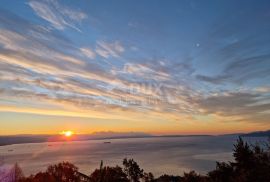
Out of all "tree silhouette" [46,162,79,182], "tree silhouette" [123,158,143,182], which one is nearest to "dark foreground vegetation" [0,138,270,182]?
"tree silhouette" [46,162,79,182]

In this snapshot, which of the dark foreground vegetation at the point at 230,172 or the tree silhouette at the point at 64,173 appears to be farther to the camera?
the tree silhouette at the point at 64,173

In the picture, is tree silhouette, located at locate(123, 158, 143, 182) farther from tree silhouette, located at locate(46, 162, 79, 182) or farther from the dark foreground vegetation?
tree silhouette, located at locate(46, 162, 79, 182)

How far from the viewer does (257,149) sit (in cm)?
2595

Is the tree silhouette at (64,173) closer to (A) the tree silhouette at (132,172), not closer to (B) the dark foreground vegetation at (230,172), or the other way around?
(B) the dark foreground vegetation at (230,172)

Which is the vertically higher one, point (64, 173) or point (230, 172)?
point (230, 172)

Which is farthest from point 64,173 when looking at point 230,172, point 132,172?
point 230,172

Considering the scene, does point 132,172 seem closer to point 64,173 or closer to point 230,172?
point 64,173

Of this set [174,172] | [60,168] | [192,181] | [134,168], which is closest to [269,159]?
[192,181]

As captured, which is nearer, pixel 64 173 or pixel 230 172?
→ pixel 230 172

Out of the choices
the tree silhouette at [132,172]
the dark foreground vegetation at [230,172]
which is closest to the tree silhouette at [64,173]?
the dark foreground vegetation at [230,172]

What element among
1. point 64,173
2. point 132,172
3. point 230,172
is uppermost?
point 230,172

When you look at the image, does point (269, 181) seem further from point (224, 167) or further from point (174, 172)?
point (174, 172)

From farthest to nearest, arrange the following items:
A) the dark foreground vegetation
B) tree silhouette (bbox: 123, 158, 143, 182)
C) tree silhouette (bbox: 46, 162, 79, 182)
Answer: tree silhouette (bbox: 123, 158, 143, 182) < tree silhouette (bbox: 46, 162, 79, 182) < the dark foreground vegetation

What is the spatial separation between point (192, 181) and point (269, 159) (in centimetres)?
1860
